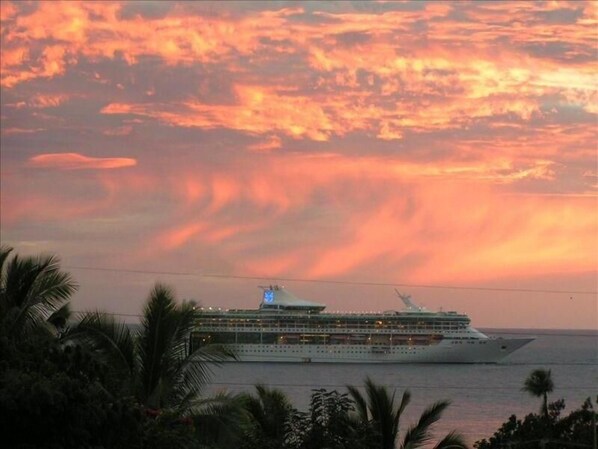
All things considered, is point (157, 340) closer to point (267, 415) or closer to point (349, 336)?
point (267, 415)

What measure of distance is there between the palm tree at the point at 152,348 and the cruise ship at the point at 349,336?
251 ft

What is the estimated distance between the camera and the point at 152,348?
47.9 feet

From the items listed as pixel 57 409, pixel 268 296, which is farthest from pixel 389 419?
pixel 268 296

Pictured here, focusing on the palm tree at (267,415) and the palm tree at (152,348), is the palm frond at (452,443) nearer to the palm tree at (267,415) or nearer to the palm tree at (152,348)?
the palm tree at (267,415)

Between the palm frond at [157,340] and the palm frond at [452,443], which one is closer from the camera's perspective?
the palm frond at [157,340]

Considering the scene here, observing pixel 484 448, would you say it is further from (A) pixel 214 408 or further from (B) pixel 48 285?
(B) pixel 48 285

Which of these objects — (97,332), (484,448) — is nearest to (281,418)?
(97,332)

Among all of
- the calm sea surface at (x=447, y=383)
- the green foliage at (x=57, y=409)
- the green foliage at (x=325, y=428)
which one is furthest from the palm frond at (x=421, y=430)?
the calm sea surface at (x=447, y=383)

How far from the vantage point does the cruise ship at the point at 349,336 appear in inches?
3602

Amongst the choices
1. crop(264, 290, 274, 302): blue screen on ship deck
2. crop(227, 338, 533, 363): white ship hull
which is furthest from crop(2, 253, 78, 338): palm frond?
crop(264, 290, 274, 302): blue screen on ship deck

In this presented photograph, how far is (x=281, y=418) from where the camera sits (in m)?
15.7

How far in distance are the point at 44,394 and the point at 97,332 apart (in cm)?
297

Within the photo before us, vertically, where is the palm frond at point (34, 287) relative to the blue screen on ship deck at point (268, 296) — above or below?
below

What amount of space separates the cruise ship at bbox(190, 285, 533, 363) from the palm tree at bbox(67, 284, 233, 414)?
251ft
